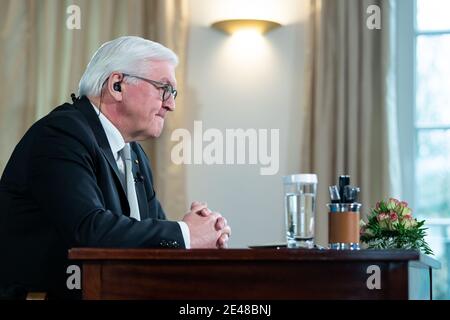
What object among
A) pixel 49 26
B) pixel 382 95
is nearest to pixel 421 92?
pixel 382 95

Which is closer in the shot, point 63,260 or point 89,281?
point 89,281

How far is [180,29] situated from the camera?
457 centimetres

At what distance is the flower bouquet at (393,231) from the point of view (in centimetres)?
275

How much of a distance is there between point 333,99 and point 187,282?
2794mm

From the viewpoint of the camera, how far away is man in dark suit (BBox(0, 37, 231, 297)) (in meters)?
2.31

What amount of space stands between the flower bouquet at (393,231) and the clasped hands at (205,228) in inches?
20.4

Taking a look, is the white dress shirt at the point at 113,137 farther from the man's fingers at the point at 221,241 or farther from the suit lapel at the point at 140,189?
the man's fingers at the point at 221,241

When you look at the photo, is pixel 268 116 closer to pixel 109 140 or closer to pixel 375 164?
pixel 375 164

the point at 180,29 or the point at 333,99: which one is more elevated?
the point at 180,29

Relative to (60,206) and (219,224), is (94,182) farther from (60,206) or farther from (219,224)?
(219,224)

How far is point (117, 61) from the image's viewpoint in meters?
2.95

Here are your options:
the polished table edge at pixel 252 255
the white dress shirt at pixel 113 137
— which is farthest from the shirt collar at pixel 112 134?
the polished table edge at pixel 252 255
